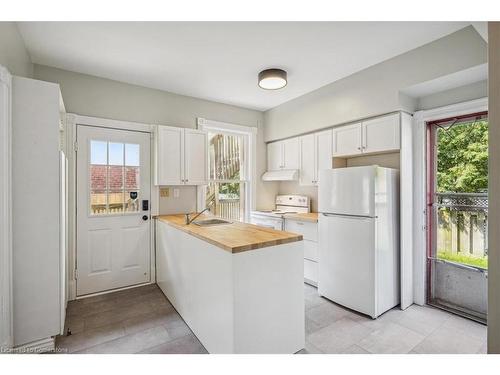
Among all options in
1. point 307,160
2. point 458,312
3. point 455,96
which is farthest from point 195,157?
point 458,312

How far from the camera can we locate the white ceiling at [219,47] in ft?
6.96

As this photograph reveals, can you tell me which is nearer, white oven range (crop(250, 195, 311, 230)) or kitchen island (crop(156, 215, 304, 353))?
kitchen island (crop(156, 215, 304, 353))

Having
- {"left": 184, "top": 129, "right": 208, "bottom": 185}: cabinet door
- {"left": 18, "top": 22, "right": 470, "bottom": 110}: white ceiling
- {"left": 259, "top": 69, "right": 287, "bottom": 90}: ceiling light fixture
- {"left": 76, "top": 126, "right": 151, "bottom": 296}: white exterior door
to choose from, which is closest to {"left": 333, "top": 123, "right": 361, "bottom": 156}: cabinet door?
{"left": 18, "top": 22, "right": 470, "bottom": 110}: white ceiling

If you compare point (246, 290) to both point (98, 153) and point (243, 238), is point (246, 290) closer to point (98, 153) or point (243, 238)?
point (243, 238)

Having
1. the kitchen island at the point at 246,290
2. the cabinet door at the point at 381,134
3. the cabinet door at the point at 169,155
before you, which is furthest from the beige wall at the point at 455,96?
the cabinet door at the point at 169,155

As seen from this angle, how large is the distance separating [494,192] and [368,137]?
2.07 m

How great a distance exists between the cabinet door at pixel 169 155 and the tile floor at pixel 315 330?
57.4 inches

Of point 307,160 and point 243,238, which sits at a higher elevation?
point 307,160

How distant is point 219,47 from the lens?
7.91 ft

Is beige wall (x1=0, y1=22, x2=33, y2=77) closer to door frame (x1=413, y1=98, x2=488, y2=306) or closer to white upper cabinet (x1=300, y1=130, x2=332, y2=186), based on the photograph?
white upper cabinet (x1=300, y1=130, x2=332, y2=186)

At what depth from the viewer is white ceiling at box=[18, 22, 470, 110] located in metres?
2.12

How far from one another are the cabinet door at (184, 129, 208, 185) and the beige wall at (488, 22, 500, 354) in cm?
300

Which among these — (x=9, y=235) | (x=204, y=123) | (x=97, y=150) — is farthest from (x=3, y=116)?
(x=204, y=123)

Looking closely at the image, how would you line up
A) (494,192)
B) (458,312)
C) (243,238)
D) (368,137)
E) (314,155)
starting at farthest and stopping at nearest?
(314,155) < (368,137) < (458,312) < (243,238) < (494,192)
